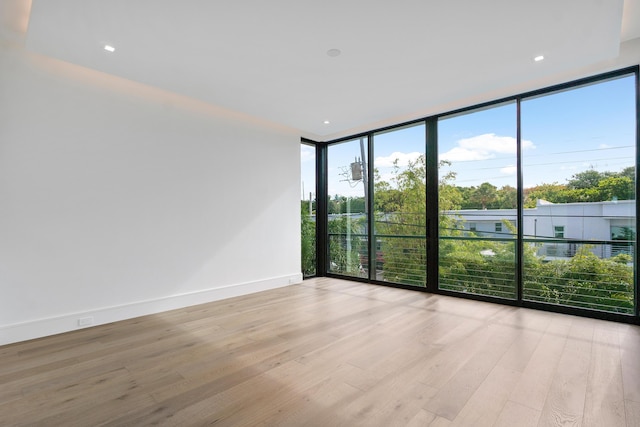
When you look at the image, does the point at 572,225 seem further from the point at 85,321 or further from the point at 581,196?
the point at 85,321

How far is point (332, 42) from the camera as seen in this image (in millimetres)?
2721

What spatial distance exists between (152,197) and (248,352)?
225cm

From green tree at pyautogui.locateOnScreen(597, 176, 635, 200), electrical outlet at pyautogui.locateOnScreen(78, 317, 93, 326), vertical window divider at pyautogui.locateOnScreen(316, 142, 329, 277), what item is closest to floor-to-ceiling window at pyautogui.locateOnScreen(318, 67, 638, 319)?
green tree at pyautogui.locateOnScreen(597, 176, 635, 200)

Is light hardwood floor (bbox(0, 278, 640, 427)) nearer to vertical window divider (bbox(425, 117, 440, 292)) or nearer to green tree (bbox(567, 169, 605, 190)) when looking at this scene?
vertical window divider (bbox(425, 117, 440, 292))

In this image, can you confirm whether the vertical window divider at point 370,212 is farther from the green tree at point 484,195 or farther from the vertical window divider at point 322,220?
the green tree at point 484,195

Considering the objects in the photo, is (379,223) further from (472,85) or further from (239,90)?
(239,90)

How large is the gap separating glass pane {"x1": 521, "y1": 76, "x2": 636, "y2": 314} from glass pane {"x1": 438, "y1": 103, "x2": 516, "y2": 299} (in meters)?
0.19

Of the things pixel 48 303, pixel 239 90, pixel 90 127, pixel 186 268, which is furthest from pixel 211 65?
pixel 48 303

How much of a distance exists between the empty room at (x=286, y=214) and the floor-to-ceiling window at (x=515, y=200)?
1.0 inches

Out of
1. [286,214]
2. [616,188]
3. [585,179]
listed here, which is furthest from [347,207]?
[616,188]

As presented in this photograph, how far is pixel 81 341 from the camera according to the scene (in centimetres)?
290

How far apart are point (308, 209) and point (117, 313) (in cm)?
337

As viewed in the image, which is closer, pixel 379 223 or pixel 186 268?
pixel 186 268

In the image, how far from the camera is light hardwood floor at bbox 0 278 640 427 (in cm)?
179
